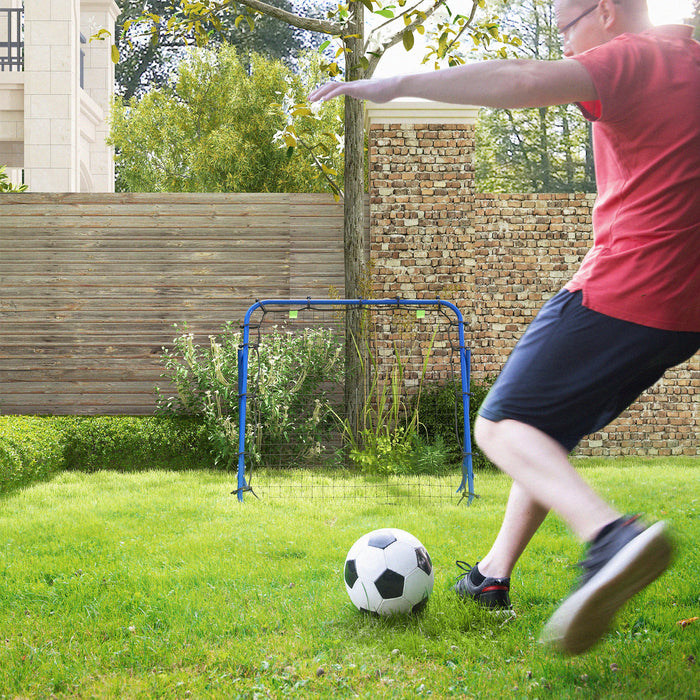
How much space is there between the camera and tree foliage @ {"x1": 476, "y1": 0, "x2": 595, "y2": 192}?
837 inches

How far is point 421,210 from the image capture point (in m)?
6.76

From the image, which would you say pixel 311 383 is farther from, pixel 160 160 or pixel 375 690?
pixel 160 160

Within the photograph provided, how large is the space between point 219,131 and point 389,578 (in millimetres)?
14047

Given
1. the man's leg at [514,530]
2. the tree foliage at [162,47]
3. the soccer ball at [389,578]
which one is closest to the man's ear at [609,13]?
the man's leg at [514,530]

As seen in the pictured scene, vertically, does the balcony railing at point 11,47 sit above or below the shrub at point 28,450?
above

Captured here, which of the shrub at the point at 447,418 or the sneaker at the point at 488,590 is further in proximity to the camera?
the shrub at the point at 447,418

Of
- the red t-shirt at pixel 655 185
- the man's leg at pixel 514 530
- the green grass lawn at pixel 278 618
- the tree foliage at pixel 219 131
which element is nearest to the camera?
the red t-shirt at pixel 655 185

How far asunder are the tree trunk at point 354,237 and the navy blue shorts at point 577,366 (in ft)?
15.9

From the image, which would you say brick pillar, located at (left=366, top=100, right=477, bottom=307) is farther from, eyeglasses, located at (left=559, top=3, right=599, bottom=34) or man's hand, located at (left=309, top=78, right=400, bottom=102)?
man's hand, located at (left=309, top=78, right=400, bottom=102)

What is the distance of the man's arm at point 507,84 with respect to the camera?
54.4 inches

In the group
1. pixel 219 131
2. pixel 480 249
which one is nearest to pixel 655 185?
pixel 480 249

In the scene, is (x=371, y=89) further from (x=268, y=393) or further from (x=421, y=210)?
(x=421, y=210)

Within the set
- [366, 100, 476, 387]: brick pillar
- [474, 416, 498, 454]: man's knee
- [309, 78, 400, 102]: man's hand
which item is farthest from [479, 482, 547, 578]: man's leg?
[366, 100, 476, 387]: brick pillar

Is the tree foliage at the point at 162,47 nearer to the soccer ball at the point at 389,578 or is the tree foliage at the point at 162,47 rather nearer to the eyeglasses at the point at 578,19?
the soccer ball at the point at 389,578
